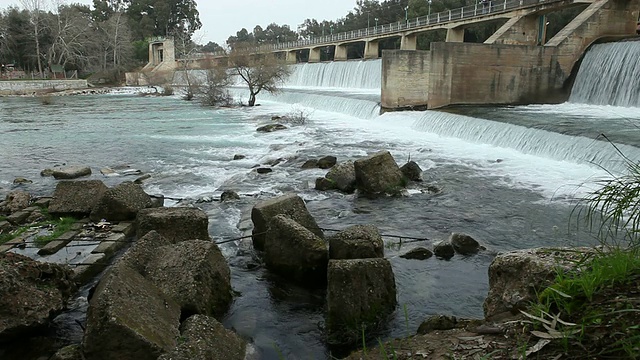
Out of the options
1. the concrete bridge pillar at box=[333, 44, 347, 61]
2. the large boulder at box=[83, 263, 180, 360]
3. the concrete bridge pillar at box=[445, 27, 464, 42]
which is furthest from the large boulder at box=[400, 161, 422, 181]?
the concrete bridge pillar at box=[333, 44, 347, 61]

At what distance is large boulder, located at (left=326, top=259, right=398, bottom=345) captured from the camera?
471cm

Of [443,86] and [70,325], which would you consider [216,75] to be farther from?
[70,325]

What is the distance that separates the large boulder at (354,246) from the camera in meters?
5.80

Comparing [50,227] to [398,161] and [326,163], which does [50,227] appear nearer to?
[326,163]

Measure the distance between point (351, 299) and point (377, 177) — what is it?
5.81 meters

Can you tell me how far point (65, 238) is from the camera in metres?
7.26

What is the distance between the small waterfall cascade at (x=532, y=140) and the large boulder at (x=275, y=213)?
5.80m

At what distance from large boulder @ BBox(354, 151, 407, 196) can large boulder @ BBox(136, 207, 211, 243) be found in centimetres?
447

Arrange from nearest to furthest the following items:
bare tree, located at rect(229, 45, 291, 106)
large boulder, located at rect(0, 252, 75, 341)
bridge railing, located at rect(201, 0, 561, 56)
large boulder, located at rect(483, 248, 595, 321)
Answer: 1. large boulder, located at rect(483, 248, 595, 321)
2. large boulder, located at rect(0, 252, 75, 341)
3. bridge railing, located at rect(201, 0, 561, 56)
4. bare tree, located at rect(229, 45, 291, 106)

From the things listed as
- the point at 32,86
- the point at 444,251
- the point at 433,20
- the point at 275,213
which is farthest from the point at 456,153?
the point at 32,86

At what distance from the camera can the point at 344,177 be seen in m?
10.8

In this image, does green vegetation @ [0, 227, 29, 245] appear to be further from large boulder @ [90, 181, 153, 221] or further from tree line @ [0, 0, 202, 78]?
tree line @ [0, 0, 202, 78]

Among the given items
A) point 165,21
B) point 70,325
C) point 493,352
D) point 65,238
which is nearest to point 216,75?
point 65,238

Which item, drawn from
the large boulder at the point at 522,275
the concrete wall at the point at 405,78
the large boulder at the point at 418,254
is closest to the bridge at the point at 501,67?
the concrete wall at the point at 405,78
